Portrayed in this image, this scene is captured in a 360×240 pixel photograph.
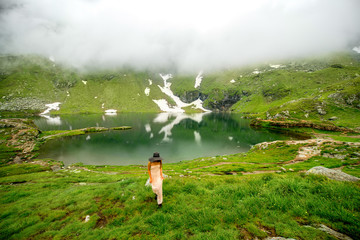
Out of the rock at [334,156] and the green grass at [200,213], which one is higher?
the green grass at [200,213]

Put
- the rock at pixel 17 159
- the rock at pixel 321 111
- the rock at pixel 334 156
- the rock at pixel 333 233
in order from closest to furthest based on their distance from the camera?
the rock at pixel 333 233 < the rock at pixel 334 156 < the rock at pixel 17 159 < the rock at pixel 321 111

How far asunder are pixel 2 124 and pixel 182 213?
102 m

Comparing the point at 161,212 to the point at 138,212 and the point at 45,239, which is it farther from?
the point at 45,239

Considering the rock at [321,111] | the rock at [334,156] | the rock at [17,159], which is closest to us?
the rock at [334,156]

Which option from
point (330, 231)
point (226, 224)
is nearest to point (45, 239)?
point (226, 224)

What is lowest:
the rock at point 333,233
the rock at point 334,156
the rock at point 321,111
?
the rock at point 334,156

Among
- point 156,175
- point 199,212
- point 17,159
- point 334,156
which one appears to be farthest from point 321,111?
point 17,159

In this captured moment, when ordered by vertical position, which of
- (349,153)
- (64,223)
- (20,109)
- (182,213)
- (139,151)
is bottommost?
(139,151)

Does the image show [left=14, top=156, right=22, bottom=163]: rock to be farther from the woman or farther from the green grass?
the woman

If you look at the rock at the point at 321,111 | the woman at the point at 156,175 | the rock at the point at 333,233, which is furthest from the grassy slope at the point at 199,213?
the rock at the point at 321,111

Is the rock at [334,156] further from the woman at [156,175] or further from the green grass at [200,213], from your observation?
the woman at [156,175]

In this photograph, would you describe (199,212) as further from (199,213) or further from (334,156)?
(334,156)

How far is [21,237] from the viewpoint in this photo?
6.89 metres

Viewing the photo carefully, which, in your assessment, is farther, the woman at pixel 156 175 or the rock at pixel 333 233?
the woman at pixel 156 175
